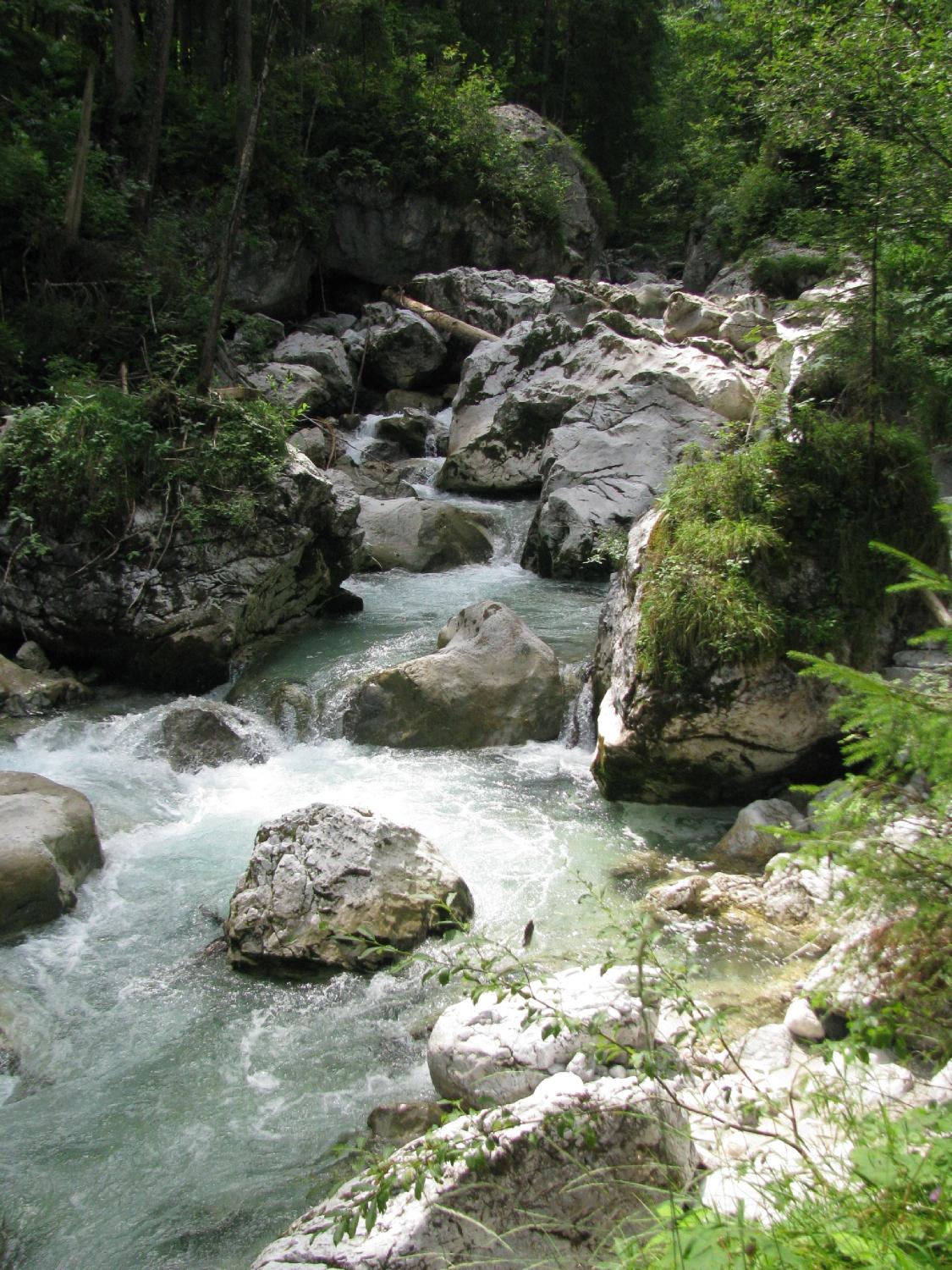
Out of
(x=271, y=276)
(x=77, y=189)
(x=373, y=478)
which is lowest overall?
(x=373, y=478)

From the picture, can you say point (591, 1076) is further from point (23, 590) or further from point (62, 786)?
point (23, 590)

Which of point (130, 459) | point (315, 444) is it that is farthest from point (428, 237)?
point (130, 459)

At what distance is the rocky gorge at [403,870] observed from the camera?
285 cm

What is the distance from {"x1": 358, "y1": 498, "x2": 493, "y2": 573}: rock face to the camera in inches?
463

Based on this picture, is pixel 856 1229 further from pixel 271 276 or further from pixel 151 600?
pixel 271 276

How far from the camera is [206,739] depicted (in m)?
7.32

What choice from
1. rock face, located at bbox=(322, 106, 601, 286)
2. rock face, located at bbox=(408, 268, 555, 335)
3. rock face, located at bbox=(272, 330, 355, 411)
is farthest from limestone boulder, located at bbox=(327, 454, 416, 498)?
rock face, located at bbox=(322, 106, 601, 286)

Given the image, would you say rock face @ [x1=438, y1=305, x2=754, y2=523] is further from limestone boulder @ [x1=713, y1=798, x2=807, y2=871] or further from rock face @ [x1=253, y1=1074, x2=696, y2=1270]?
rock face @ [x1=253, y1=1074, x2=696, y2=1270]

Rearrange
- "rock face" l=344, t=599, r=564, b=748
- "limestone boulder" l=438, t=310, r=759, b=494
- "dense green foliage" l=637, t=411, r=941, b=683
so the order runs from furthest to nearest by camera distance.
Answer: "limestone boulder" l=438, t=310, r=759, b=494
"rock face" l=344, t=599, r=564, b=748
"dense green foliage" l=637, t=411, r=941, b=683

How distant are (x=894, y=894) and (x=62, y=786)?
5.51 m

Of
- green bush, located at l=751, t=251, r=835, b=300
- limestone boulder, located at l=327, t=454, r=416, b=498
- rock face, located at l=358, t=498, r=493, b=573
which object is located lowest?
rock face, located at l=358, t=498, r=493, b=573

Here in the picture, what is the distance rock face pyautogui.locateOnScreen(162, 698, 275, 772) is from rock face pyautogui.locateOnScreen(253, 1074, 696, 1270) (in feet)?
15.7

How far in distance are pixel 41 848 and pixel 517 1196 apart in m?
3.76

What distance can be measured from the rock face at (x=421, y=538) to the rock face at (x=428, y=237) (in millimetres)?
11723
